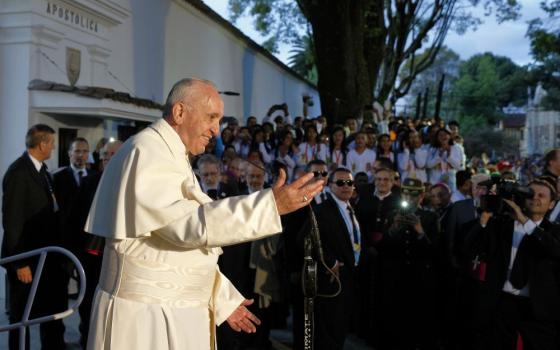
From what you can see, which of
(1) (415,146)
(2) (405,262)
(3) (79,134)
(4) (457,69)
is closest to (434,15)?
(1) (415,146)

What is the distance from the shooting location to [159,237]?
273 centimetres

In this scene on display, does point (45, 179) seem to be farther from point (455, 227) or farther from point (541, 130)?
point (541, 130)

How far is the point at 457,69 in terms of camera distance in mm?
81688

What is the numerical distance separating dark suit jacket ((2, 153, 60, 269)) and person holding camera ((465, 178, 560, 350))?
3774 mm

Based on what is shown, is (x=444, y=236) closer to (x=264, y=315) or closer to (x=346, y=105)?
(x=264, y=315)

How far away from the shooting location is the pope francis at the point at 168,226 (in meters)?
2.49

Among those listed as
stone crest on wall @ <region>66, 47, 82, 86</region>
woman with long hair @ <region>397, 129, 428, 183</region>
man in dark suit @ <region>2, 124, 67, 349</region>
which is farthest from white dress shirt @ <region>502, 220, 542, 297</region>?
stone crest on wall @ <region>66, 47, 82, 86</region>

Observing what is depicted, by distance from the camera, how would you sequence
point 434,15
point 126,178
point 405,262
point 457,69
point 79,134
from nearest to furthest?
point 126,178 → point 405,262 → point 79,134 → point 434,15 → point 457,69

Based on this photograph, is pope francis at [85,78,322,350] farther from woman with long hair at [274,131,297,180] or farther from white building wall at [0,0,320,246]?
woman with long hair at [274,131,297,180]

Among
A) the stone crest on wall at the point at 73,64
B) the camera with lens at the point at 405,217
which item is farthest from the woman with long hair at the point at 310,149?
the camera with lens at the point at 405,217

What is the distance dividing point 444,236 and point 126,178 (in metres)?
4.16

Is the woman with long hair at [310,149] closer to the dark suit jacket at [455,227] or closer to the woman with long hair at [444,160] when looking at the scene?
the woman with long hair at [444,160]

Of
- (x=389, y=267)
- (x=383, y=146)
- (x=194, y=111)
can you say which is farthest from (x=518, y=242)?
(x=383, y=146)

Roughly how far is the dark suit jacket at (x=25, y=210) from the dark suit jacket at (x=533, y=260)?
3767mm
